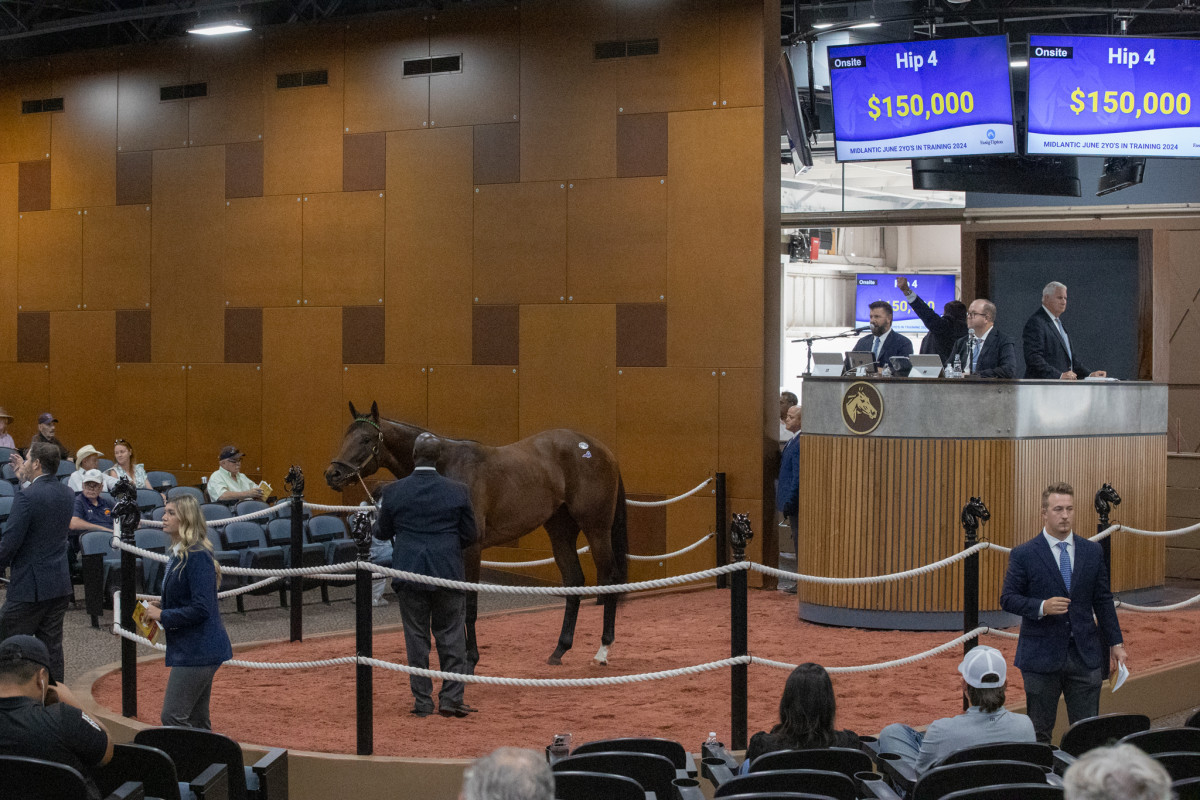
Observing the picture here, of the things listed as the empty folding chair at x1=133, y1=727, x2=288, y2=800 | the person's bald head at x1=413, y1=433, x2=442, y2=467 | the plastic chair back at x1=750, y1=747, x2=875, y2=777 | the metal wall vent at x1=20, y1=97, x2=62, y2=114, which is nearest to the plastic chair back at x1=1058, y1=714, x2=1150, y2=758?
the plastic chair back at x1=750, y1=747, x2=875, y2=777

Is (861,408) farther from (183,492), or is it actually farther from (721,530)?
(183,492)

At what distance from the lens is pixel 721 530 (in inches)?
423

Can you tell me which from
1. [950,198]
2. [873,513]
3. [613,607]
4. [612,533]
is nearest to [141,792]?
[613,607]

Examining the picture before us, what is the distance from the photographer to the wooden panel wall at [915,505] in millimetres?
8570

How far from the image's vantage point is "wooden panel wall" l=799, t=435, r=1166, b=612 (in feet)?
28.1

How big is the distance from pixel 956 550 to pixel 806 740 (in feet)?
15.1

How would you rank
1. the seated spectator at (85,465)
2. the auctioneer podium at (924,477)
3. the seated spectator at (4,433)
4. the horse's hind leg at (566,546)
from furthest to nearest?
the seated spectator at (4,433) → the seated spectator at (85,465) → the auctioneer podium at (924,477) → the horse's hind leg at (566,546)

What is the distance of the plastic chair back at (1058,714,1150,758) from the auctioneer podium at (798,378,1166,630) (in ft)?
13.0

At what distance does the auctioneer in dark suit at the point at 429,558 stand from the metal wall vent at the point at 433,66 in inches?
268

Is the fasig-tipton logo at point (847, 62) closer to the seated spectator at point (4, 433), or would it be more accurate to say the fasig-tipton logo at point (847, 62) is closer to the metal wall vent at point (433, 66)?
the metal wall vent at point (433, 66)

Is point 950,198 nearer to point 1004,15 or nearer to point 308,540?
point 1004,15

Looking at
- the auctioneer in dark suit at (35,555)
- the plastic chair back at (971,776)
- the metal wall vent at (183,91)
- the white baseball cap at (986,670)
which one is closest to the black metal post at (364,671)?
the auctioneer in dark suit at (35,555)

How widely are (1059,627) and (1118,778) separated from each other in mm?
3403

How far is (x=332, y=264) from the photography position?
12812 millimetres
